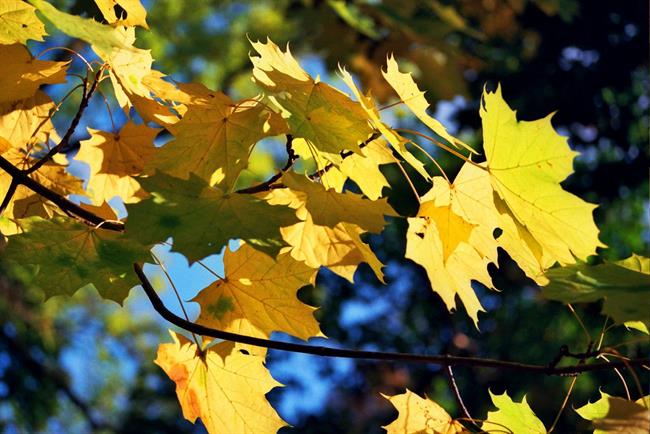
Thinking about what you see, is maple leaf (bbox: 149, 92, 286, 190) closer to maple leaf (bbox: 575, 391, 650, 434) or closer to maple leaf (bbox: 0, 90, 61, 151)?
maple leaf (bbox: 0, 90, 61, 151)

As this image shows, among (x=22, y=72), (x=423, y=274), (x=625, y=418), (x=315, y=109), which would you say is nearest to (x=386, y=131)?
(x=315, y=109)

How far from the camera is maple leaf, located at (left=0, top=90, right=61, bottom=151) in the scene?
102cm

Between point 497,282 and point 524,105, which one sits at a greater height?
point 524,105

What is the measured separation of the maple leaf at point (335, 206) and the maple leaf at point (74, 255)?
18 centimetres

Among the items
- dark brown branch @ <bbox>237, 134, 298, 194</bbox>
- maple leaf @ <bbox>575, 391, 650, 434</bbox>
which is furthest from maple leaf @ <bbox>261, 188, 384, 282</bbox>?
maple leaf @ <bbox>575, 391, 650, 434</bbox>

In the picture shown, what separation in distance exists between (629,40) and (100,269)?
4.26 m

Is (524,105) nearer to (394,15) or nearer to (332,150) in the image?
(394,15)

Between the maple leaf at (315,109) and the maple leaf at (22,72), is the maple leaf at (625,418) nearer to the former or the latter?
the maple leaf at (315,109)

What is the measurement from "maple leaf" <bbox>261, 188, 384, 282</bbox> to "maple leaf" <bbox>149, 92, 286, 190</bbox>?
56mm

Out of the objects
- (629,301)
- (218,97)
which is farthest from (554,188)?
(218,97)

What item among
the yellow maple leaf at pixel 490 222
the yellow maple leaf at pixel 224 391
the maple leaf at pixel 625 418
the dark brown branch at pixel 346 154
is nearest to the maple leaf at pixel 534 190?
the yellow maple leaf at pixel 490 222

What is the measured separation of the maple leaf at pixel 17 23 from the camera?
2.89 feet

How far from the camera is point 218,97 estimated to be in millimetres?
886

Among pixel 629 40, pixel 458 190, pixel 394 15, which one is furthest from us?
pixel 629 40
